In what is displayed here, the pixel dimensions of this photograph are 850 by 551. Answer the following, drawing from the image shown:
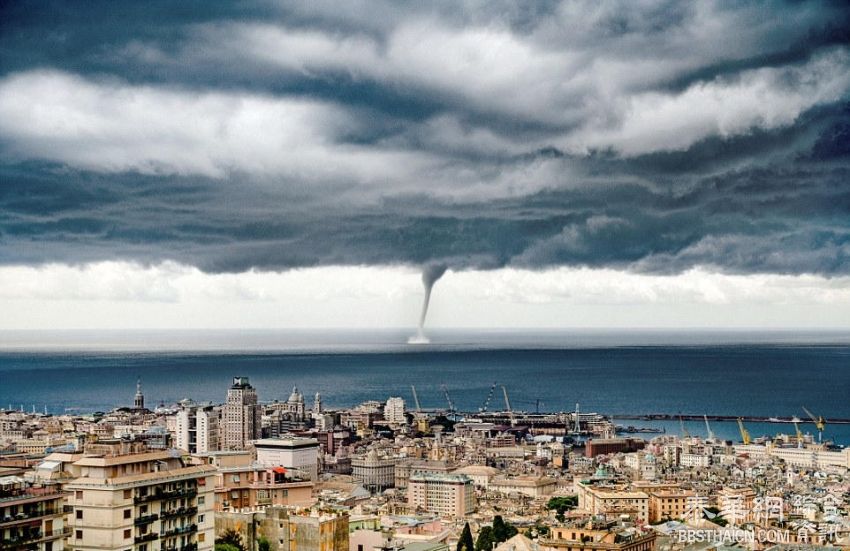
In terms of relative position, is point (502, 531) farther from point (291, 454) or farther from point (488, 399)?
point (488, 399)

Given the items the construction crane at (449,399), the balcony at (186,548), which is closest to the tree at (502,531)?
Answer: the balcony at (186,548)

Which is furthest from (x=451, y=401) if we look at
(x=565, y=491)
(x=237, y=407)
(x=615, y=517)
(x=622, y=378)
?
(x=615, y=517)

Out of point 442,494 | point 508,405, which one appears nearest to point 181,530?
point 442,494

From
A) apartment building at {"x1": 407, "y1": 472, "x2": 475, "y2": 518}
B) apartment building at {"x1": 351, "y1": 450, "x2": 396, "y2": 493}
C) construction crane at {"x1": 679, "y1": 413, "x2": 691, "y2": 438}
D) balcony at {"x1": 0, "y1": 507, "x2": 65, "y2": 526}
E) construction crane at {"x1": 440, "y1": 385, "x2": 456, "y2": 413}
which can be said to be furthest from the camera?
construction crane at {"x1": 440, "y1": 385, "x2": 456, "y2": 413}

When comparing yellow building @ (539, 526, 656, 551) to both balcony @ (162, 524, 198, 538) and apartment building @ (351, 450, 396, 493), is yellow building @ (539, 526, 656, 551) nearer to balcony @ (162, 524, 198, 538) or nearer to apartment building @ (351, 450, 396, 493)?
balcony @ (162, 524, 198, 538)

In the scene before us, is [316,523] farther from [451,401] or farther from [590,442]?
[451,401]

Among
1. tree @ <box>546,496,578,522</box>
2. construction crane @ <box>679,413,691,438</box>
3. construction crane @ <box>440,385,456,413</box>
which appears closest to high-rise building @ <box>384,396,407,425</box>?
construction crane @ <box>440,385,456,413</box>

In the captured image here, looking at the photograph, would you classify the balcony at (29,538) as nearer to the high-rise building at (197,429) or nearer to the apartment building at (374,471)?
the apartment building at (374,471)
